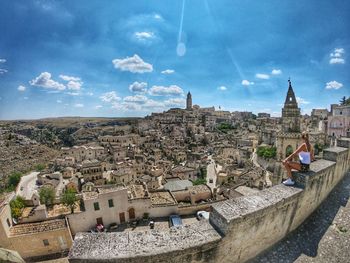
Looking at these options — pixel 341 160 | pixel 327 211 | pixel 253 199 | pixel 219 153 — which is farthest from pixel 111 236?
pixel 219 153

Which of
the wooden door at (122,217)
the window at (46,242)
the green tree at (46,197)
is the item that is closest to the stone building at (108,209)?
the wooden door at (122,217)

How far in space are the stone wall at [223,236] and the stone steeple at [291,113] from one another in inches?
558

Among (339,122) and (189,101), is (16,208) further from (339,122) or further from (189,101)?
(189,101)

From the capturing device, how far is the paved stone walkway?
4137 millimetres

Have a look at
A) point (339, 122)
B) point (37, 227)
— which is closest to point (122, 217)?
point (37, 227)

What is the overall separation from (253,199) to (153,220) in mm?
15091

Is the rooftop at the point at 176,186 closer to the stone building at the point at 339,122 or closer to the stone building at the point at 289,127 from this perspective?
the stone building at the point at 289,127

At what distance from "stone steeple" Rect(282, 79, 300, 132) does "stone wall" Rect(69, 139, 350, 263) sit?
1417 centimetres

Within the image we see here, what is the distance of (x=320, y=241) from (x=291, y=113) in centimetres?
1524

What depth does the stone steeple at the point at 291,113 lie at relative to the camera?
55.9 ft

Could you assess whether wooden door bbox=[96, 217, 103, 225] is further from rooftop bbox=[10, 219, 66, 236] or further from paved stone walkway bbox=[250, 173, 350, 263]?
paved stone walkway bbox=[250, 173, 350, 263]

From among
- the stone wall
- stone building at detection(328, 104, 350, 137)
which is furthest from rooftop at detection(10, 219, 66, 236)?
stone building at detection(328, 104, 350, 137)

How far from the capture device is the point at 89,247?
10.2 feet

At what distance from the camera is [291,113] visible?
17.1 meters
